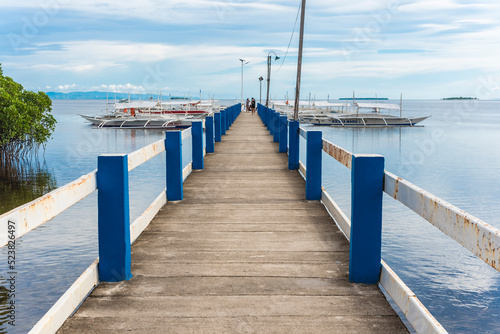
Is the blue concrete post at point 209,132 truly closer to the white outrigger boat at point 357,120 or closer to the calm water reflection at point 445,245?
the calm water reflection at point 445,245

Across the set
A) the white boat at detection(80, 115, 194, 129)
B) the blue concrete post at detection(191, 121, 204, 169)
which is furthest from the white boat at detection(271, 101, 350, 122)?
the blue concrete post at detection(191, 121, 204, 169)

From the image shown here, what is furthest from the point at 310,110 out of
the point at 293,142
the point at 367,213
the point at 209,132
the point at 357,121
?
the point at 367,213

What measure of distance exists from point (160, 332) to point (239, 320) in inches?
23.0

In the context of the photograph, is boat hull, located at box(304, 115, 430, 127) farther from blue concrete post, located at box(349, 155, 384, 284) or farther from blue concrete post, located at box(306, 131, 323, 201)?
blue concrete post, located at box(349, 155, 384, 284)

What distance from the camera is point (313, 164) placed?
7.62 metres

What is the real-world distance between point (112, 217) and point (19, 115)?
24.0 meters

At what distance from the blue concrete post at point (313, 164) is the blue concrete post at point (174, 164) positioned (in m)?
1.96

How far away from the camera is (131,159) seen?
5.03m

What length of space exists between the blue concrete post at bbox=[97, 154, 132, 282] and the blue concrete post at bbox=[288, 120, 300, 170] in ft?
20.6

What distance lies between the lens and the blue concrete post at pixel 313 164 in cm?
741

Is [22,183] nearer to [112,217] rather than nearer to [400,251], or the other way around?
[400,251]

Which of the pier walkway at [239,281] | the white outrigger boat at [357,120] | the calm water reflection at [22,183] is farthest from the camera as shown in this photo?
the white outrigger boat at [357,120]

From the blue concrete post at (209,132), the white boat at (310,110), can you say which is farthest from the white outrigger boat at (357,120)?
the blue concrete post at (209,132)

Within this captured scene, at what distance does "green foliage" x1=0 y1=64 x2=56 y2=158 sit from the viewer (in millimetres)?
25219
